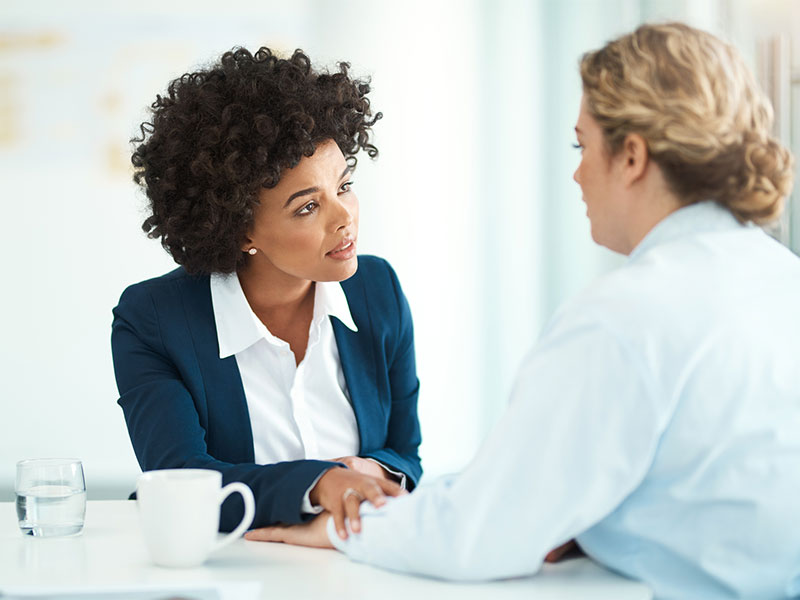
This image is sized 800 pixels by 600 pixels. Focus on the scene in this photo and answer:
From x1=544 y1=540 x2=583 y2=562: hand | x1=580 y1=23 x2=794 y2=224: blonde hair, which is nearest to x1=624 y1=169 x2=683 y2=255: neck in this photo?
x1=580 y1=23 x2=794 y2=224: blonde hair

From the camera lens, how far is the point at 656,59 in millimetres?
1069

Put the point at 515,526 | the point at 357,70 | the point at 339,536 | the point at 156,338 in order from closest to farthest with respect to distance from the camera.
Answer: the point at 515,526 < the point at 339,536 < the point at 156,338 < the point at 357,70

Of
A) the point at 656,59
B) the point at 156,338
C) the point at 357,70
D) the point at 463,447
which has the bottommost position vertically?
the point at 463,447

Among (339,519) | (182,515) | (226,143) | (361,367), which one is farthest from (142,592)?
(226,143)

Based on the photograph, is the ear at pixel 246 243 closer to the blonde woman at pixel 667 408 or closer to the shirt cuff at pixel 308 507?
the shirt cuff at pixel 308 507

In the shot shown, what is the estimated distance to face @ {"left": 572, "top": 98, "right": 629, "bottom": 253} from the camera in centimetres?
113

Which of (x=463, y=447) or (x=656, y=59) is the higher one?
(x=656, y=59)

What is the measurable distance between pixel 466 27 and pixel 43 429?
6.68 feet

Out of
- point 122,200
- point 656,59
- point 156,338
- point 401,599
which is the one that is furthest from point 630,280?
point 122,200

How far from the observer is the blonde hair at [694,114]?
1047mm

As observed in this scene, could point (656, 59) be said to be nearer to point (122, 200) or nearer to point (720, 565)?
point (720, 565)

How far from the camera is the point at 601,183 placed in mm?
1147

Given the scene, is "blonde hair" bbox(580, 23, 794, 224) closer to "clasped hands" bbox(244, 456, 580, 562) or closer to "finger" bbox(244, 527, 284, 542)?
"clasped hands" bbox(244, 456, 580, 562)

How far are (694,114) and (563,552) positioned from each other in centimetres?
55
